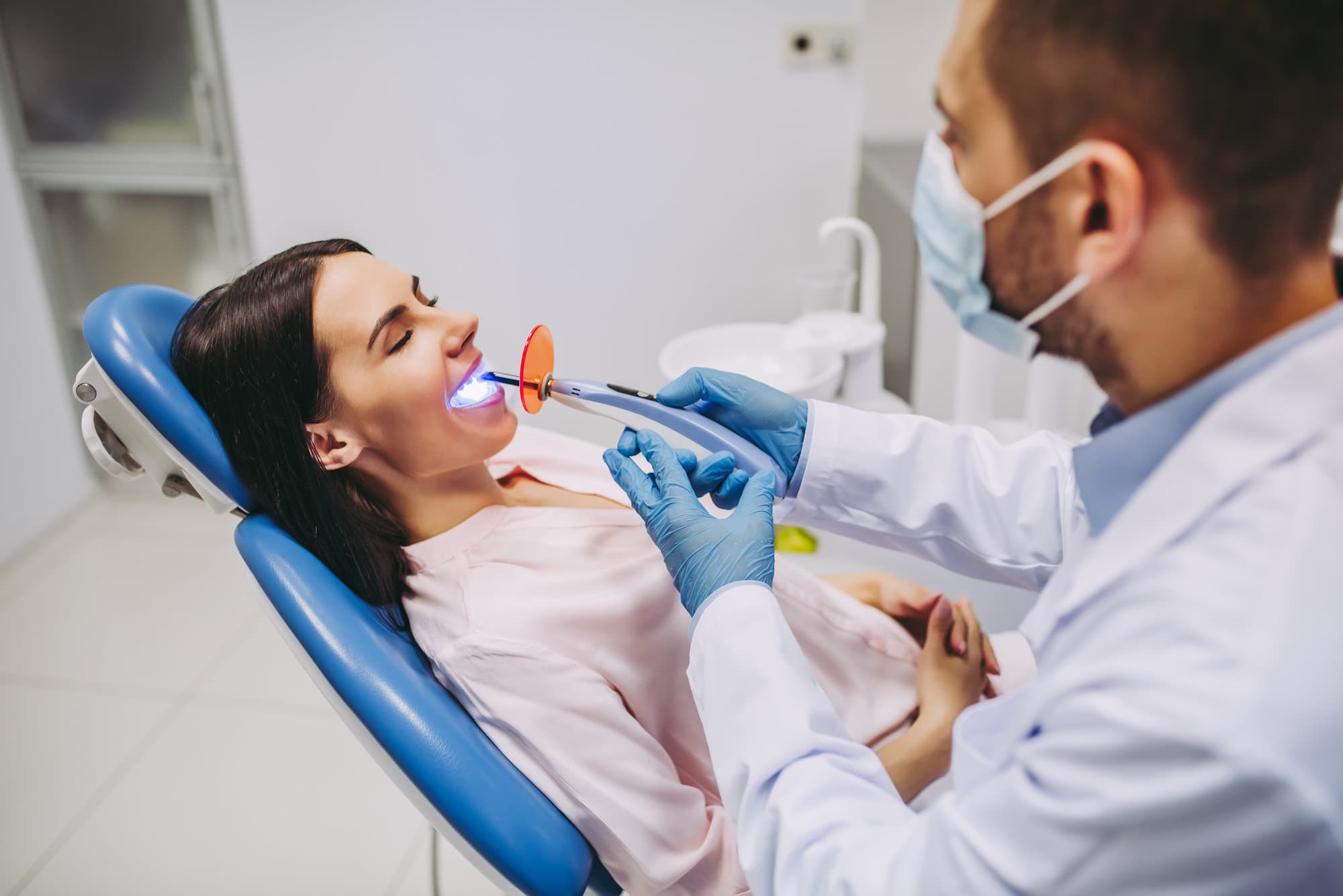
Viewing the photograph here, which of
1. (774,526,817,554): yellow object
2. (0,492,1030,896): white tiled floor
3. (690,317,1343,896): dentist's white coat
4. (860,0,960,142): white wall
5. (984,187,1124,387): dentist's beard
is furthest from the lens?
(860,0,960,142): white wall

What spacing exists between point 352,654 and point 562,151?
1834 millimetres

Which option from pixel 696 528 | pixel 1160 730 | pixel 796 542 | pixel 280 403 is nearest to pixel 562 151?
pixel 796 542

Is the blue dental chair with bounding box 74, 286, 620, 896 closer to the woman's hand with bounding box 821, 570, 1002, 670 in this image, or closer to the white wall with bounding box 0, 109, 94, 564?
the woman's hand with bounding box 821, 570, 1002, 670

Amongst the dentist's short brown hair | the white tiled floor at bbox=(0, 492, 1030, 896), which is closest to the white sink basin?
the white tiled floor at bbox=(0, 492, 1030, 896)

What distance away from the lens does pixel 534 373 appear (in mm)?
1144

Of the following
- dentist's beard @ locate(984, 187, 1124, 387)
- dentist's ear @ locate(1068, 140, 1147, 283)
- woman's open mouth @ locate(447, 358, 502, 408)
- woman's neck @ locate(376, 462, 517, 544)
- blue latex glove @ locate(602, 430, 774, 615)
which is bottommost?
woman's neck @ locate(376, 462, 517, 544)

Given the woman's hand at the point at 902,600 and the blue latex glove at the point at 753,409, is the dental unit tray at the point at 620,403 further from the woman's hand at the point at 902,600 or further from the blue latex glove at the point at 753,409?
the woman's hand at the point at 902,600

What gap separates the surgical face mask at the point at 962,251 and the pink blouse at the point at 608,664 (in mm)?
501

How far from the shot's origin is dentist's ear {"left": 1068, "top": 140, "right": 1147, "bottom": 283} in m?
0.64

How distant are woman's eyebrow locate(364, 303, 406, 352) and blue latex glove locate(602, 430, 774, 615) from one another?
30cm

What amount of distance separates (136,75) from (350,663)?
2362 mm

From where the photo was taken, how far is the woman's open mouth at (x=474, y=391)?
1.13m

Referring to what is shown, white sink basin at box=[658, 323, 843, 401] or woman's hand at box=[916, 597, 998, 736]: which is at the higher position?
white sink basin at box=[658, 323, 843, 401]

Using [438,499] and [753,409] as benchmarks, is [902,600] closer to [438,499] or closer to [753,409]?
[753,409]
